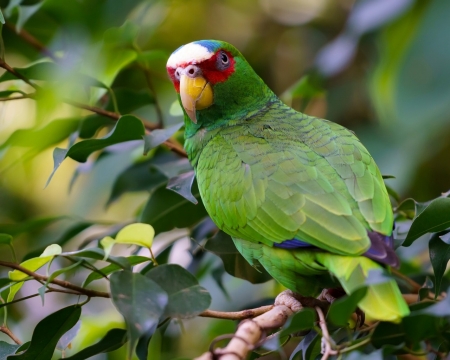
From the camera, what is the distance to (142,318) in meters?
1.02

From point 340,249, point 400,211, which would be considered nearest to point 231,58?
point 400,211

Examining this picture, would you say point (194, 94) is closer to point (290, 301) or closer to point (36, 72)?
point (36, 72)

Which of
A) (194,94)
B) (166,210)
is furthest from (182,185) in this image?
(194,94)

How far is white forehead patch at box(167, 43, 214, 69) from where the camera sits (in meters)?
1.75

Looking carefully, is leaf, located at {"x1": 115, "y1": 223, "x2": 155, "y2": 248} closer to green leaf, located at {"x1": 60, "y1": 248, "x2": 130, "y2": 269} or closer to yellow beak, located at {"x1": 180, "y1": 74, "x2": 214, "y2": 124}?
green leaf, located at {"x1": 60, "y1": 248, "x2": 130, "y2": 269}

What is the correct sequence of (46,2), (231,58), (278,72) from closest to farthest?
(231,58)
(46,2)
(278,72)

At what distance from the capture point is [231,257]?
1.65 m

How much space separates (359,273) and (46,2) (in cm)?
151

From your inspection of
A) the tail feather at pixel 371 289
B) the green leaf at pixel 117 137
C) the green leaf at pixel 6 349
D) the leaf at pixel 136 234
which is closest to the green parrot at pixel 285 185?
the tail feather at pixel 371 289

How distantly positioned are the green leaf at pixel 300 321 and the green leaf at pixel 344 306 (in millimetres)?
60

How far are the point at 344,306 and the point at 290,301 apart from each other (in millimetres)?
487

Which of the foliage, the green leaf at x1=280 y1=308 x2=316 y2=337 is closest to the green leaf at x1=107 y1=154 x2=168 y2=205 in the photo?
the foliage

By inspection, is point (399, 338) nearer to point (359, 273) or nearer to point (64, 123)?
point (359, 273)

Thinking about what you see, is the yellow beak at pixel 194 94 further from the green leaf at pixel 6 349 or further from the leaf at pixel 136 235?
the green leaf at pixel 6 349
